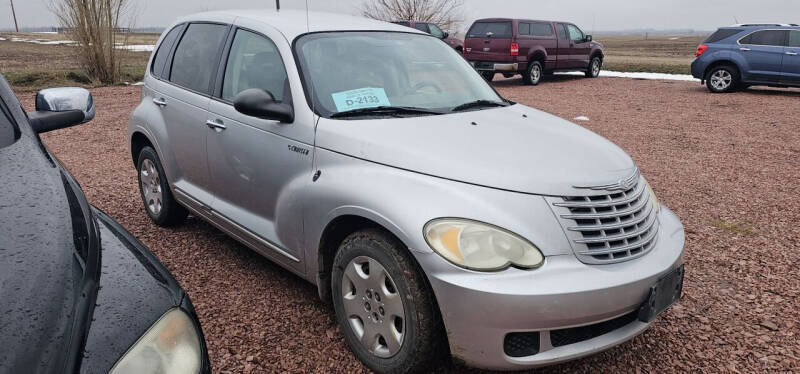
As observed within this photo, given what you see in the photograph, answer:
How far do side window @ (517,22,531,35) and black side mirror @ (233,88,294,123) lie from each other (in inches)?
575

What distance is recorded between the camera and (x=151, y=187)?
4.66 m

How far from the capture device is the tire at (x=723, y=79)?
1395 centimetres

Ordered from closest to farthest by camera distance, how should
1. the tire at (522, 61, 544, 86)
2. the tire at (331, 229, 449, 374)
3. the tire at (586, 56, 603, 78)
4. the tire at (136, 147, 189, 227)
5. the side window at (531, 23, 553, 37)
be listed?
the tire at (331, 229, 449, 374), the tire at (136, 147, 189, 227), the tire at (522, 61, 544, 86), the side window at (531, 23, 553, 37), the tire at (586, 56, 603, 78)

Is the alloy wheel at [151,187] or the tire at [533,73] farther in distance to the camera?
the tire at [533,73]

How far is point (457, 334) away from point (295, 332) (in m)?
1.14

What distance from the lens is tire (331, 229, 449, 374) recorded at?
92.7 inches

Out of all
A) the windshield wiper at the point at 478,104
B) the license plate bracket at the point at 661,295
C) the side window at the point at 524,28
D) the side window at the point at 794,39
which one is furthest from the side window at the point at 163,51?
the side window at the point at 794,39

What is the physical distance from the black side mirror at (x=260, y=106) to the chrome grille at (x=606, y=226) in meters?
1.43

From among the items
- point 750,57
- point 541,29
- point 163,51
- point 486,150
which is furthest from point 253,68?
point 541,29

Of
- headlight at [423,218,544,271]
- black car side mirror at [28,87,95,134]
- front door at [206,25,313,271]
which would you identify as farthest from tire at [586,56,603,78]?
black car side mirror at [28,87,95,134]

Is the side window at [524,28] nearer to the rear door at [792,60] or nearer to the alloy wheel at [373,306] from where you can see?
the rear door at [792,60]

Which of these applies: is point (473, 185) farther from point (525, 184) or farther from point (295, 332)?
point (295, 332)

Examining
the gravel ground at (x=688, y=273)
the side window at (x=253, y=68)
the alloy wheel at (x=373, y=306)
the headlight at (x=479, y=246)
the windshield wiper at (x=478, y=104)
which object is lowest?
the gravel ground at (x=688, y=273)

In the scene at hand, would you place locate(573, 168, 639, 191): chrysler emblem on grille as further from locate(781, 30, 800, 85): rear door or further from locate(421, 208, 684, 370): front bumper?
locate(781, 30, 800, 85): rear door
